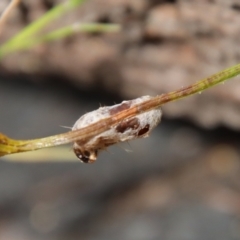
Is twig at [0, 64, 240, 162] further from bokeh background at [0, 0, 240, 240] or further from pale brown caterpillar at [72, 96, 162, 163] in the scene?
bokeh background at [0, 0, 240, 240]

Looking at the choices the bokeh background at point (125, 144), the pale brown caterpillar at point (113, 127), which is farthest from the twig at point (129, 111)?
the bokeh background at point (125, 144)

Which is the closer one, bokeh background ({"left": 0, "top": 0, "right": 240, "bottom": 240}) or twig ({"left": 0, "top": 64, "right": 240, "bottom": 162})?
twig ({"left": 0, "top": 64, "right": 240, "bottom": 162})

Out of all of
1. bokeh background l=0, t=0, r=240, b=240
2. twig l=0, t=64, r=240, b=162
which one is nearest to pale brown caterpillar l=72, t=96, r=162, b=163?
twig l=0, t=64, r=240, b=162

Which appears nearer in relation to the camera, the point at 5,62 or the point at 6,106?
the point at 5,62

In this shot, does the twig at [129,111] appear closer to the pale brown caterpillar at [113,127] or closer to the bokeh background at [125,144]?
the pale brown caterpillar at [113,127]

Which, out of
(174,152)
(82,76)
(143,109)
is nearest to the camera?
(143,109)

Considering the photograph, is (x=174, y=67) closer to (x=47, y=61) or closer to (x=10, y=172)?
(x=47, y=61)

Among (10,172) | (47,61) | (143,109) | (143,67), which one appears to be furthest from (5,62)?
(143,109)
